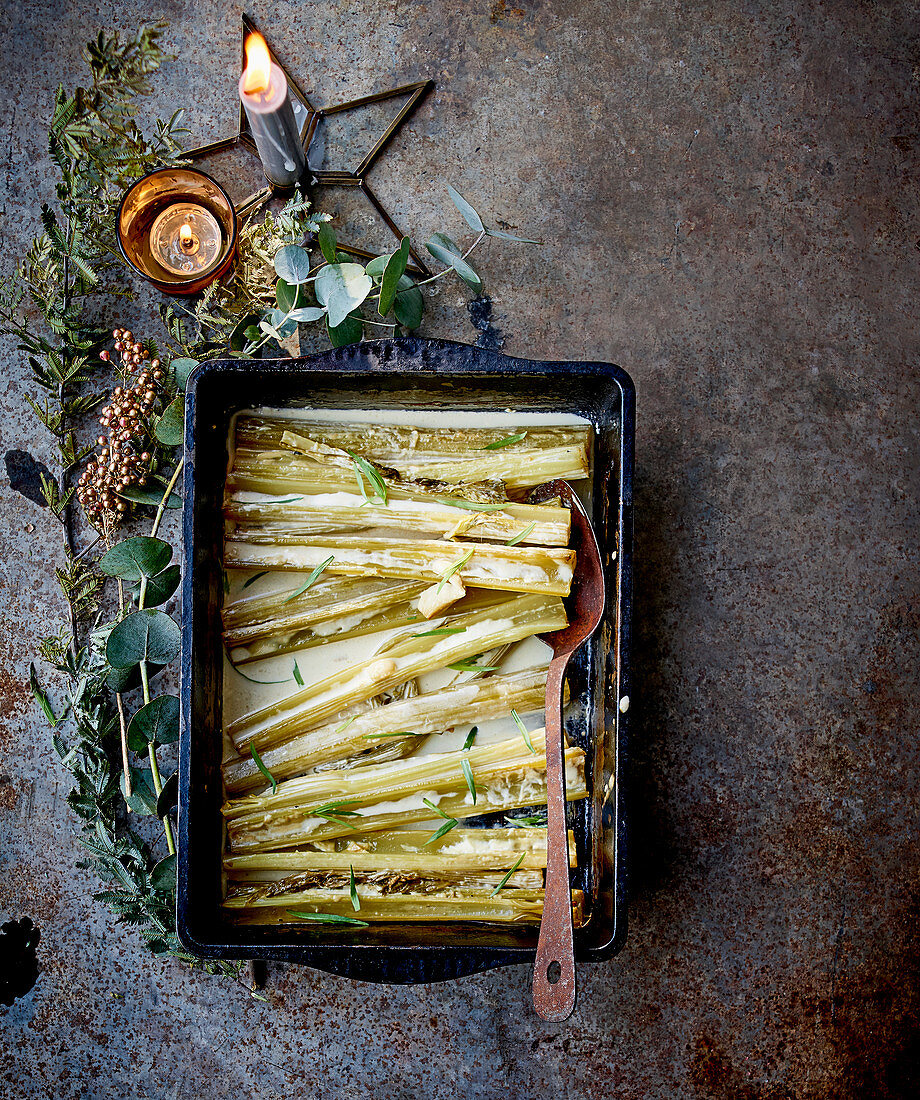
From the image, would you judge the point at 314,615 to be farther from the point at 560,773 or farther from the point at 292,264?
the point at 292,264

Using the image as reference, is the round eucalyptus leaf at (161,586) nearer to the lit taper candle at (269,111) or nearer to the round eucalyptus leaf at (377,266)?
the round eucalyptus leaf at (377,266)

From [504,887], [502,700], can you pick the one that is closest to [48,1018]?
[504,887]

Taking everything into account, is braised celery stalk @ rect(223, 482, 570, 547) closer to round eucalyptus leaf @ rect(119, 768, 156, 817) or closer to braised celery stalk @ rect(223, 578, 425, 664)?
braised celery stalk @ rect(223, 578, 425, 664)

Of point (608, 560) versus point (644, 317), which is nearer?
point (608, 560)

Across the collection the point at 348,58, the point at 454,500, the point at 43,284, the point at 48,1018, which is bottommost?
the point at 48,1018

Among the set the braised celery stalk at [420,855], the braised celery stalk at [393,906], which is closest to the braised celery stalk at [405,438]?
the braised celery stalk at [420,855]

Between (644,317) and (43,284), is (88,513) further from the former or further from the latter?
(644,317)
